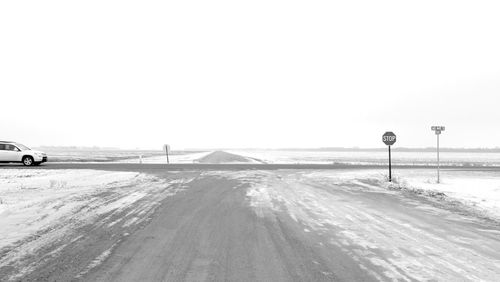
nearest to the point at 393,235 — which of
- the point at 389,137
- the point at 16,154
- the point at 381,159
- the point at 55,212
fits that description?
the point at 55,212

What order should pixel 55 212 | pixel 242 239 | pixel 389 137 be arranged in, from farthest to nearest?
pixel 389 137 → pixel 55 212 → pixel 242 239

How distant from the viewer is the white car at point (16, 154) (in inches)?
1153

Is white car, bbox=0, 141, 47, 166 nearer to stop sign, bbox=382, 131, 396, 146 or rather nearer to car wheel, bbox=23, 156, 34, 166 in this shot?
car wheel, bbox=23, 156, 34, 166

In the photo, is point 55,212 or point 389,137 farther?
point 389,137

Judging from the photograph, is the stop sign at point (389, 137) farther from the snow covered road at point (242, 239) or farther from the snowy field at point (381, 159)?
the snowy field at point (381, 159)

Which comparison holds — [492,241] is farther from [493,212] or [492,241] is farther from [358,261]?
[493,212]

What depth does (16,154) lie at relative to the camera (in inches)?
1153

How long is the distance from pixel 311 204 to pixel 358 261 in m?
5.52

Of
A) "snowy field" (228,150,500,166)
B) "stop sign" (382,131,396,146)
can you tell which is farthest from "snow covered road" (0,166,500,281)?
"snowy field" (228,150,500,166)

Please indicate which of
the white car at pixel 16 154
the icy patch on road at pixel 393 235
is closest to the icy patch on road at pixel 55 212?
the icy patch on road at pixel 393 235

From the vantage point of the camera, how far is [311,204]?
10.7 meters

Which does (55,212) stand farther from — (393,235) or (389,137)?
(389,137)

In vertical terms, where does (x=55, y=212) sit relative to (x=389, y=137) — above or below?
below

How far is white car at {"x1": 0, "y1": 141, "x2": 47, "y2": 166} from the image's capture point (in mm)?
29297
